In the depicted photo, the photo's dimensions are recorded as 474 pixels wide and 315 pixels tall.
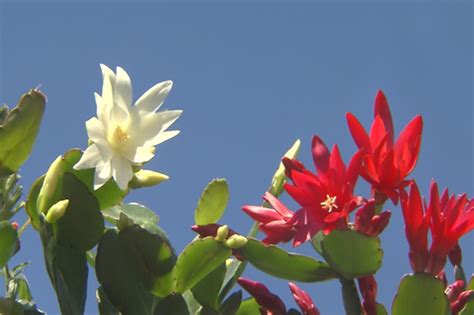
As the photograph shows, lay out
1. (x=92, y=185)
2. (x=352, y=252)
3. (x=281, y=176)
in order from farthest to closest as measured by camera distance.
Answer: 1. (x=281, y=176)
2. (x=92, y=185)
3. (x=352, y=252)

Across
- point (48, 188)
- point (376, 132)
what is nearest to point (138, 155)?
point (48, 188)

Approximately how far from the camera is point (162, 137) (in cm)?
128

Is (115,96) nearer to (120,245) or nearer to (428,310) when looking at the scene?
(120,245)

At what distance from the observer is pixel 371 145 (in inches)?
50.0

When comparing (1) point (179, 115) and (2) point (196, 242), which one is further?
(1) point (179, 115)

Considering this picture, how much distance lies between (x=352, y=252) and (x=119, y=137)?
0.38 meters

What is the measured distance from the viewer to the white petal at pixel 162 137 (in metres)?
1.27

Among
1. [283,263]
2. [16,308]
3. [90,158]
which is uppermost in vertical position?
[90,158]

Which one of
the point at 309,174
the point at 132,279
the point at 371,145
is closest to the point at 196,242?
the point at 132,279

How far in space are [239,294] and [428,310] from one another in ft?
0.87

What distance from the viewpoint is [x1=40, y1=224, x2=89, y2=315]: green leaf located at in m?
1.13

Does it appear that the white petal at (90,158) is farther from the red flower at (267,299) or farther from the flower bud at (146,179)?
the red flower at (267,299)

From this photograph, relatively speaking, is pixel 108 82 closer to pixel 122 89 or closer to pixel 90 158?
pixel 122 89

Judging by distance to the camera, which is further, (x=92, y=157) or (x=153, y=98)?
(x=153, y=98)
